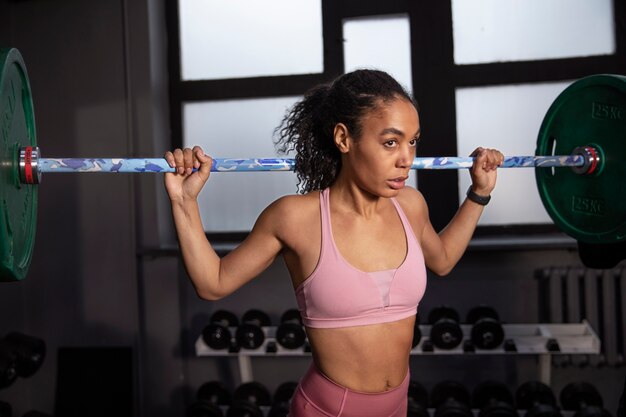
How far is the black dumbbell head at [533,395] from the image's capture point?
8.61ft

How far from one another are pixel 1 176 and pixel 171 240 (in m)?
1.96

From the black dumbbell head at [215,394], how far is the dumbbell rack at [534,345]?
131 mm

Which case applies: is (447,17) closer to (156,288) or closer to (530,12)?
(530,12)

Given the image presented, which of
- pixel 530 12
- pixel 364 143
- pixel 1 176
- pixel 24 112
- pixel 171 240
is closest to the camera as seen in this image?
pixel 364 143

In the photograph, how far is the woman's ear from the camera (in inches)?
51.4

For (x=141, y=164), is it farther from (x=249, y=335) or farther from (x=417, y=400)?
(x=417, y=400)

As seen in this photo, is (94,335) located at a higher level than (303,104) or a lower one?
lower

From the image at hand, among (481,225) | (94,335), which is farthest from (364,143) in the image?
(94,335)

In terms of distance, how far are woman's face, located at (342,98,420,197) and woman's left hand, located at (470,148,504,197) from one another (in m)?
0.33

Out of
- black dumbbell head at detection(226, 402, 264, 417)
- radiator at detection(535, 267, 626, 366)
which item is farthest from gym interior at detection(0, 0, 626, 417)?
black dumbbell head at detection(226, 402, 264, 417)

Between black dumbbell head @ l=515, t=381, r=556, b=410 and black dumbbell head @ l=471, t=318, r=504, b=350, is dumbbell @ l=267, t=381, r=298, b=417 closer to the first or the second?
black dumbbell head @ l=471, t=318, r=504, b=350

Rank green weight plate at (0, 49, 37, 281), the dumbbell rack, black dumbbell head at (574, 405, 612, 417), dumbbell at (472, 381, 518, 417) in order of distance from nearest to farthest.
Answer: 1. green weight plate at (0, 49, 37, 281)
2. black dumbbell head at (574, 405, 612, 417)
3. the dumbbell rack
4. dumbbell at (472, 381, 518, 417)

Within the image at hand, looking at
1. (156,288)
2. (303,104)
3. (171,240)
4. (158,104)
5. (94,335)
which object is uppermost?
(158,104)

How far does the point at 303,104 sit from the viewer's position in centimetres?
142
